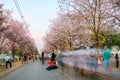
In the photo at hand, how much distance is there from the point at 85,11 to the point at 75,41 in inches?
1130

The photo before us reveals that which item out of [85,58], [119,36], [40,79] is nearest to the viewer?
[85,58]

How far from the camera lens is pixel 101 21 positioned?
→ 4591 centimetres

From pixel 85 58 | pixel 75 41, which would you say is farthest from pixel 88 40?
pixel 85 58

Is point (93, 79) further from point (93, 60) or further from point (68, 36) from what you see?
point (68, 36)

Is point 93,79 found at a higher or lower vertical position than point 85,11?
lower

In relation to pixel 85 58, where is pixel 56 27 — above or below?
above

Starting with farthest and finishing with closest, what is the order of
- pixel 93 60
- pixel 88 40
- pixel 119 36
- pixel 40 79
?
1. pixel 119 36
2. pixel 88 40
3. pixel 40 79
4. pixel 93 60

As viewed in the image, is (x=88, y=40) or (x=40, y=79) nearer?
(x=40, y=79)

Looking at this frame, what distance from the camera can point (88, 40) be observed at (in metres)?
71.8

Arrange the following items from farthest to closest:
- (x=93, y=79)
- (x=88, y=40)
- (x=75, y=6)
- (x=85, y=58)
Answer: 1. (x=88, y=40)
2. (x=75, y=6)
3. (x=85, y=58)
4. (x=93, y=79)

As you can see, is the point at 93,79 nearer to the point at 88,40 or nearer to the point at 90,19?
the point at 90,19

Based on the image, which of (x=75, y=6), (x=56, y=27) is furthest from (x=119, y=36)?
(x=75, y=6)

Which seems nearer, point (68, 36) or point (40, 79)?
point (40, 79)

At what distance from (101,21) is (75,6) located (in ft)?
13.6
